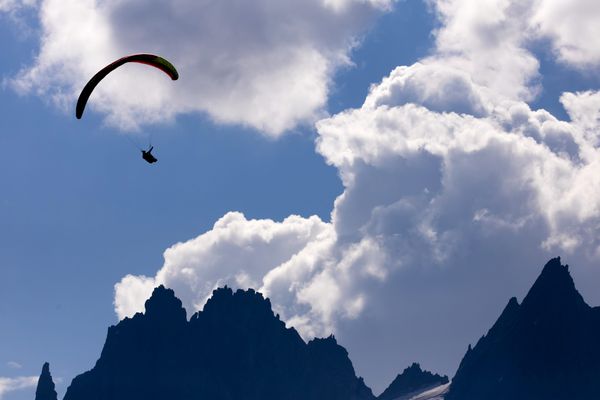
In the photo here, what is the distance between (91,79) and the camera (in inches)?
3711

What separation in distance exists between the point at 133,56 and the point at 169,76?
435cm

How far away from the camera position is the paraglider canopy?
309 feet

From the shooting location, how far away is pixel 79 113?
9188 centimetres

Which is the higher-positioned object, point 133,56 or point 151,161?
point 133,56

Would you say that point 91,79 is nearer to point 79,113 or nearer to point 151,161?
point 79,113

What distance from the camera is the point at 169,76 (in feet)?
308

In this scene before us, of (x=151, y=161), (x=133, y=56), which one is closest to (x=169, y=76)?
(x=133, y=56)

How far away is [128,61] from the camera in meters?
94.2

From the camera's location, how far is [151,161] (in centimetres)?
8875

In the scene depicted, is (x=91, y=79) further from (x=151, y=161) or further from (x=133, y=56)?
(x=151, y=161)

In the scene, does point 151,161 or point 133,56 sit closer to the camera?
point 151,161

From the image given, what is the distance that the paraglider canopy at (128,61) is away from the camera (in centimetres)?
9406

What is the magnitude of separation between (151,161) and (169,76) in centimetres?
1030

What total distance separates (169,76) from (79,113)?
9685mm
